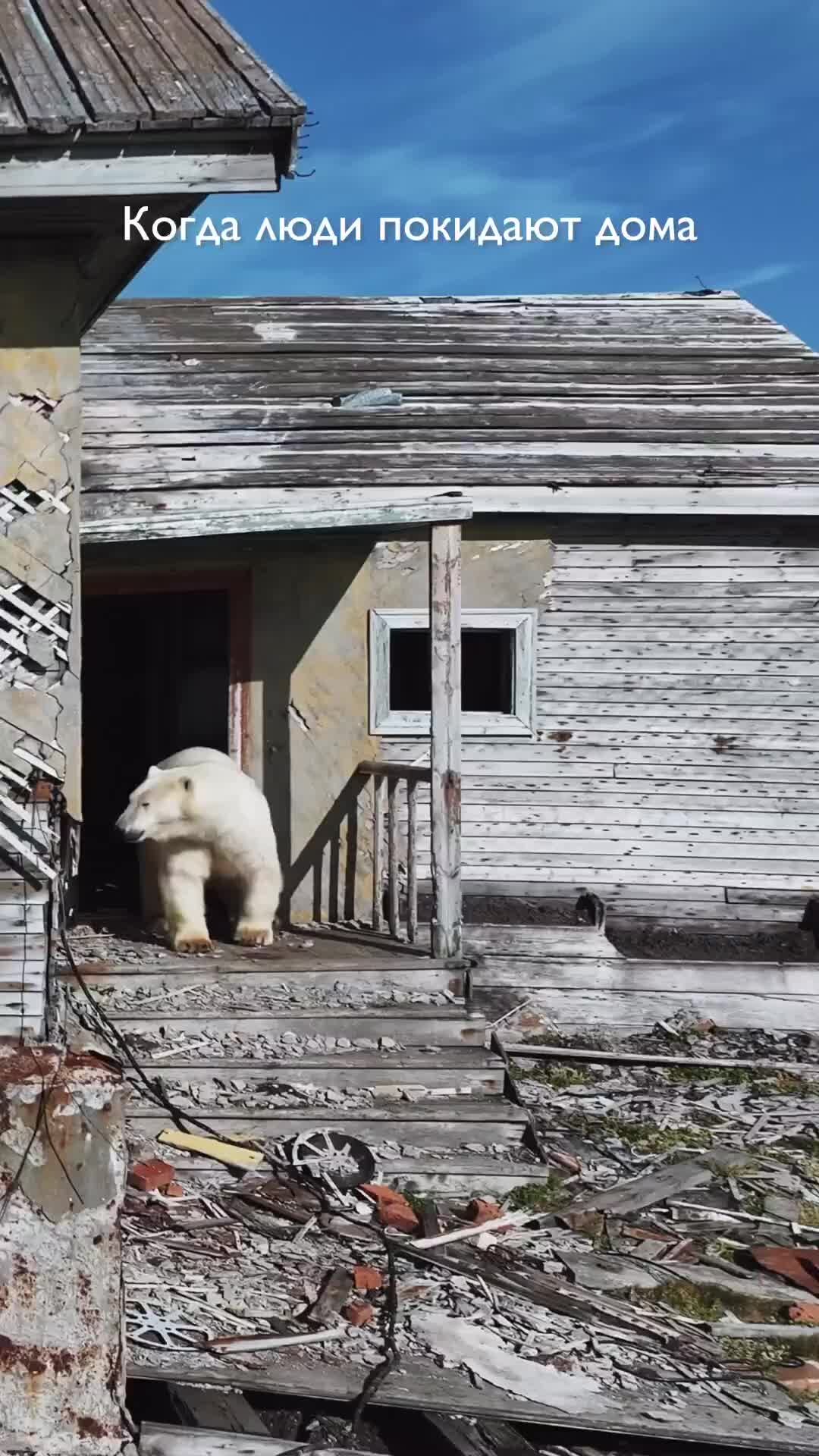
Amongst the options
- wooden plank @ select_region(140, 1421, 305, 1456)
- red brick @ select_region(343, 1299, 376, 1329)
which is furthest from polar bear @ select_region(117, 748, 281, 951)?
wooden plank @ select_region(140, 1421, 305, 1456)

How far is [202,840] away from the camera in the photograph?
8812 mm

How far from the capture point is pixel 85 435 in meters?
9.97

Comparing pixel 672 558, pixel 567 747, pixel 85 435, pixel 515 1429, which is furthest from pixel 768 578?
pixel 515 1429

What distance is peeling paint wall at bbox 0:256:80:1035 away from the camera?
632 cm

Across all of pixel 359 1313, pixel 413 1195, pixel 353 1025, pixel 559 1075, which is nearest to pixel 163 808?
pixel 353 1025

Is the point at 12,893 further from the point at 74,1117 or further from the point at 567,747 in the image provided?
the point at 567,747

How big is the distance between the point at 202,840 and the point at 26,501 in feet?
9.58

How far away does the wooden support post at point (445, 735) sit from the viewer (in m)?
8.56

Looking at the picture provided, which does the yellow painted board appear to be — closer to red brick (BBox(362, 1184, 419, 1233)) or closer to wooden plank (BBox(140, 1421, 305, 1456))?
red brick (BBox(362, 1184, 419, 1233))

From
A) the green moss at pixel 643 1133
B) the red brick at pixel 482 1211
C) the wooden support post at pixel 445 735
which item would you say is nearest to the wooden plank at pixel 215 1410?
the red brick at pixel 482 1211

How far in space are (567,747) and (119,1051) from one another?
14.3 ft

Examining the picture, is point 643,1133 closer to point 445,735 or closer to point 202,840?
point 445,735

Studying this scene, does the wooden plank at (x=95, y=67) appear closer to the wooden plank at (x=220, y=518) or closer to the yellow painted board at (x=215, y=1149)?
the wooden plank at (x=220, y=518)

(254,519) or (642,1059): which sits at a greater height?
(254,519)
